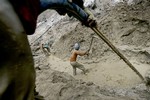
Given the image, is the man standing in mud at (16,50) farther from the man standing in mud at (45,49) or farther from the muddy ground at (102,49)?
the man standing in mud at (45,49)

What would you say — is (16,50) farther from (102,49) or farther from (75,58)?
(102,49)

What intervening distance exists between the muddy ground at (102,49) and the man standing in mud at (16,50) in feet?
10.5

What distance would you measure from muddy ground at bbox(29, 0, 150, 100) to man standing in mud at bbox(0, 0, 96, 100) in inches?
126

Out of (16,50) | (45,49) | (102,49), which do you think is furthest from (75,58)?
A: (16,50)

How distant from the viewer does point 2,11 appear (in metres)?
→ 1.17

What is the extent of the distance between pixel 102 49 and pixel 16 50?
6.70 metres

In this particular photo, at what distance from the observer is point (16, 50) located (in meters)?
1.22

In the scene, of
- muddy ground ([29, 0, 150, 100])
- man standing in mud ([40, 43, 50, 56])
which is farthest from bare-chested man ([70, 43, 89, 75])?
man standing in mud ([40, 43, 50, 56])

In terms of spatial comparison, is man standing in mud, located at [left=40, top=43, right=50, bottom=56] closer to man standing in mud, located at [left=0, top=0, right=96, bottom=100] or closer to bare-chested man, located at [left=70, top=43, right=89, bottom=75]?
bare-chested man, located at [left=70, top=43, right=89, bottom=75]

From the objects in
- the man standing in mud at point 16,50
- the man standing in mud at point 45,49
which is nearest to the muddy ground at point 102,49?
the man standing in mud at point 45,49

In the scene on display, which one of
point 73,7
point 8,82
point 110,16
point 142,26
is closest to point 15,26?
point 8,82

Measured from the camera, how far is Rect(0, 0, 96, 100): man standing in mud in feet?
3.88

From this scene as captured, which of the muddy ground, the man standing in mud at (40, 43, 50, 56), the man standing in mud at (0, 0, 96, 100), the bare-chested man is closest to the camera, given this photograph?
the man standing in mud at (0, 0, 96, 100)

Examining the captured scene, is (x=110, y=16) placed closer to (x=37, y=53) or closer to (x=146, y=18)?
(x=146, y=18)
